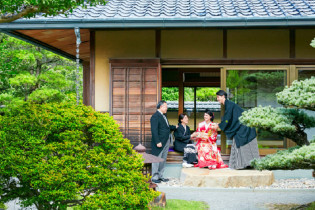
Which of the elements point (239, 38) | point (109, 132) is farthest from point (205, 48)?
point (109, 132)

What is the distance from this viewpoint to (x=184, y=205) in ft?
23.5

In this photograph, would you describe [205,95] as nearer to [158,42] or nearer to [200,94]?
[200,94]

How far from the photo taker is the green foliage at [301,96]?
18.5 feet

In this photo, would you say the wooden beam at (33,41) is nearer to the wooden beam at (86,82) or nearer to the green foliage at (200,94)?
the wooden beam at (86,82)

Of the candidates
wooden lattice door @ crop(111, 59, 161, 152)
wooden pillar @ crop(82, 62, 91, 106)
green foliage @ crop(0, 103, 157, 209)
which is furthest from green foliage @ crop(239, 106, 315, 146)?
wooden pillar @ crop(82, 62, 91, 106)

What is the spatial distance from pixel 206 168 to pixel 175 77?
305 inches

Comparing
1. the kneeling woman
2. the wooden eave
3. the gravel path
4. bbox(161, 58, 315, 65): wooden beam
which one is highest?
the wooden eave

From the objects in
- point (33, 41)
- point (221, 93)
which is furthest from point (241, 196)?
point (33, 41)

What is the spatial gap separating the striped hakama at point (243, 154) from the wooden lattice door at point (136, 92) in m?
1.94

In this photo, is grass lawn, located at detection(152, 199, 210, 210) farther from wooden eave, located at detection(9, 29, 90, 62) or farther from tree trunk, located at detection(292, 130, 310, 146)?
wooden eave, located at detection(9, 29, 90, 62)

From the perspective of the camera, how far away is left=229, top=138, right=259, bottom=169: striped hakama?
9.72 m

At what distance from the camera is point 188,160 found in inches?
398

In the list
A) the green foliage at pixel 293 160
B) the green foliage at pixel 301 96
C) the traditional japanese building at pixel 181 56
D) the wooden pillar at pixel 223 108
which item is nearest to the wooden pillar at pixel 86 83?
the traditional japanese building at pixel 181 56

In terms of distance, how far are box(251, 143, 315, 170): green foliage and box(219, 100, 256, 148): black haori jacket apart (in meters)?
3.61
